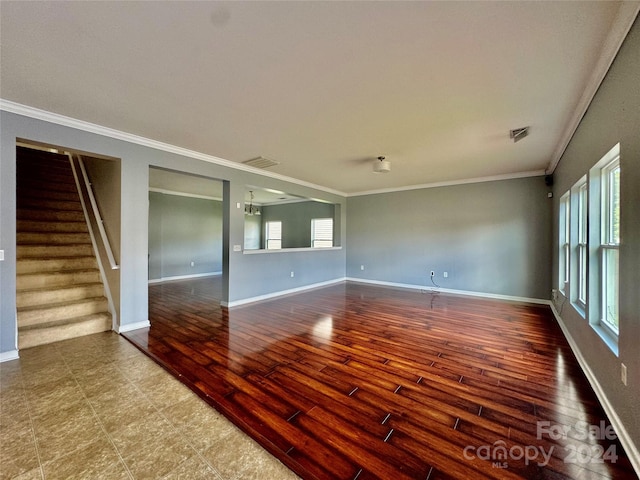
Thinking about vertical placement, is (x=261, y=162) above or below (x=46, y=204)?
above

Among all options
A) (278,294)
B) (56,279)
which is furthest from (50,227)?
(278,294)

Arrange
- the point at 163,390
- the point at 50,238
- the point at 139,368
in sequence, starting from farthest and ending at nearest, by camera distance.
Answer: the point at 50,238 → the point at 139,368 → the point at 163,390

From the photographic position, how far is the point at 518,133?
313cm

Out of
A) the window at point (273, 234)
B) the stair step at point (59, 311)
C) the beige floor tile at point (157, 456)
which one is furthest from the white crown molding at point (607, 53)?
the window at point (273, 234)

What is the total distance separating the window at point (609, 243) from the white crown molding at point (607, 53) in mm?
634

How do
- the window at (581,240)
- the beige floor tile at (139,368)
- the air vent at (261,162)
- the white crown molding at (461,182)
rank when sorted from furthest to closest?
the white crown molding at (461,182), the air vent at (261,162), the window at (581,240), the beige floor tile at (139,368)

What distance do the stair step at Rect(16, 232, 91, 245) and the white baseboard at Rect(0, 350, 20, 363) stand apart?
200 centimetres

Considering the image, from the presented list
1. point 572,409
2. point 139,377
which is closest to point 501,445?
point 572,409

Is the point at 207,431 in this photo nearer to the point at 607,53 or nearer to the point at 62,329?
the point at 62,329

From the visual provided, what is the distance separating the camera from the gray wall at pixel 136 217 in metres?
2.57

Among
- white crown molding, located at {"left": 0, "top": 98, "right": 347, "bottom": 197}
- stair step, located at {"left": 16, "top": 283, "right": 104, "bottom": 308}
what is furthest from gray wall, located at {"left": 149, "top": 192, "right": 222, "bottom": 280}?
white crown molding, located at {"left": 0, "top": 98, "right": 347, "bottom": 197}

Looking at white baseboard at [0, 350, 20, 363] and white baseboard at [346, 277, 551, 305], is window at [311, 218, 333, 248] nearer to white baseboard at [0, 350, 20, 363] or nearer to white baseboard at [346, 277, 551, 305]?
white baseboard at [346, 277, 551, 305]

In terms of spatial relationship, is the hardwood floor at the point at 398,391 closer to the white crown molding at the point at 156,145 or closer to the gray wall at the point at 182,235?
the white crown molding at the point at 156,145

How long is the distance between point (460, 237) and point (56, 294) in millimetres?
6945
